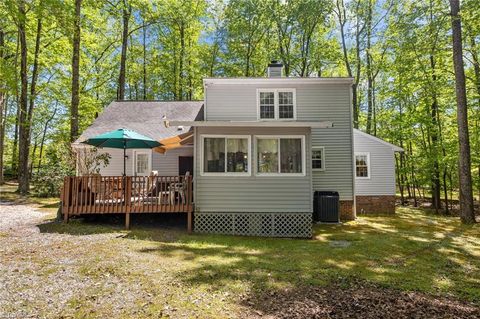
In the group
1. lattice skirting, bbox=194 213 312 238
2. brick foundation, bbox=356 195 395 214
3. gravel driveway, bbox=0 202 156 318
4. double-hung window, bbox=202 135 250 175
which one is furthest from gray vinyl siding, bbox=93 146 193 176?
brick foundation, bbox=356 195 395 214

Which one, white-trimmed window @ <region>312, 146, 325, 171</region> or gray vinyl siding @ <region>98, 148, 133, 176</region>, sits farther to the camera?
gray vinyl siding @ <region>98, 148, 133, 176</region>

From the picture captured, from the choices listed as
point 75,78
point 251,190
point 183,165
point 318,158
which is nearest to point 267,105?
point 318,158

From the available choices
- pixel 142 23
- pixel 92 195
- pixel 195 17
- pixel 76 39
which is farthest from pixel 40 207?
pixel 195 17

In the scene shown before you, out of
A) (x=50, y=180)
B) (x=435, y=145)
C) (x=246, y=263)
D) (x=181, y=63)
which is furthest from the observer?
(x=181, y=63)

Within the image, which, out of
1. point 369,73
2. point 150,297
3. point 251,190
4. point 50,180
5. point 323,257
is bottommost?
point 323,257

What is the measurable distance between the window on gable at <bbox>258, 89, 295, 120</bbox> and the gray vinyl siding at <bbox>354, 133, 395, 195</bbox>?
5230 mm

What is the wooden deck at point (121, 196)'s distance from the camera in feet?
30.9

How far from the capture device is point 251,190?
9.63 m

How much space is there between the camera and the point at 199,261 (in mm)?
6625

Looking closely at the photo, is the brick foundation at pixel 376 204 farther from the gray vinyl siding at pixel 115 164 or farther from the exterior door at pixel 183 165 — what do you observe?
the gray vinyl siding at pixel 115 164

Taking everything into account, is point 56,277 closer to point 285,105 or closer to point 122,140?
point 122,140

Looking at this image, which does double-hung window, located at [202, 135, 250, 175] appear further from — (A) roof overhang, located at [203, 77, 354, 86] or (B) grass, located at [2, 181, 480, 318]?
(A) roof overhang, located at [203, 77, 354, 86]

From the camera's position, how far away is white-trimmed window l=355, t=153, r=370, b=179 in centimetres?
1573

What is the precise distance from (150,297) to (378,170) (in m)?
14.4
